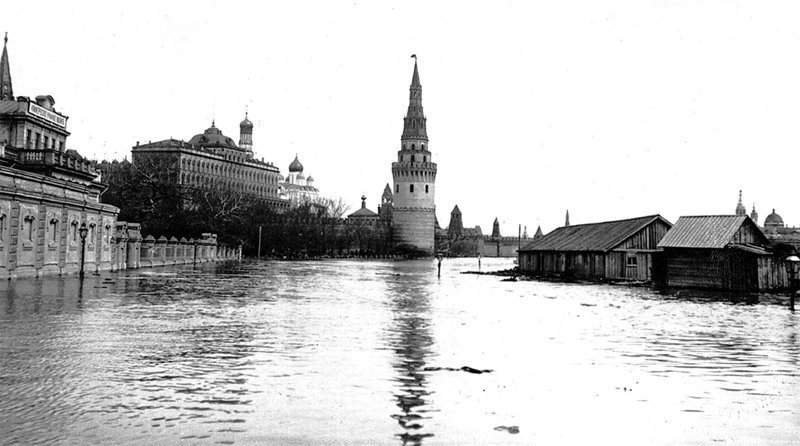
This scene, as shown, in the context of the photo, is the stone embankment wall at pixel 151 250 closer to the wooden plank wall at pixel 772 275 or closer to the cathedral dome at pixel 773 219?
the wooden plank wall at pixel 772 275

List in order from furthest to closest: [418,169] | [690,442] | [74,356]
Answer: [418,169] → [74,356] → [690,442]

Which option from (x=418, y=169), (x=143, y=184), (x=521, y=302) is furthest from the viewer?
(x=418, y=169)

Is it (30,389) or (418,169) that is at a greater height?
(418,169)

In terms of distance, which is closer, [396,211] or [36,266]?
[36,266]

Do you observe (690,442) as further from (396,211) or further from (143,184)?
(396,211)

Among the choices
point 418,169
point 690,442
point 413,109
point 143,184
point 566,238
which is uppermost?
point 413,109

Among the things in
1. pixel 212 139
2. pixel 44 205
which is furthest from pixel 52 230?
pixel 212 139

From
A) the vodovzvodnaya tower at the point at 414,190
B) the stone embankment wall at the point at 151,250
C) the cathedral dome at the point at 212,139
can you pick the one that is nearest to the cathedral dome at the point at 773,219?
the vodovzvodnaya tower at the point at 414,190

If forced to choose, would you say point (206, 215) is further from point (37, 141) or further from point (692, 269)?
point (692, 269)

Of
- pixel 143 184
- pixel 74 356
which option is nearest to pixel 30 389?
pixel 74 356
